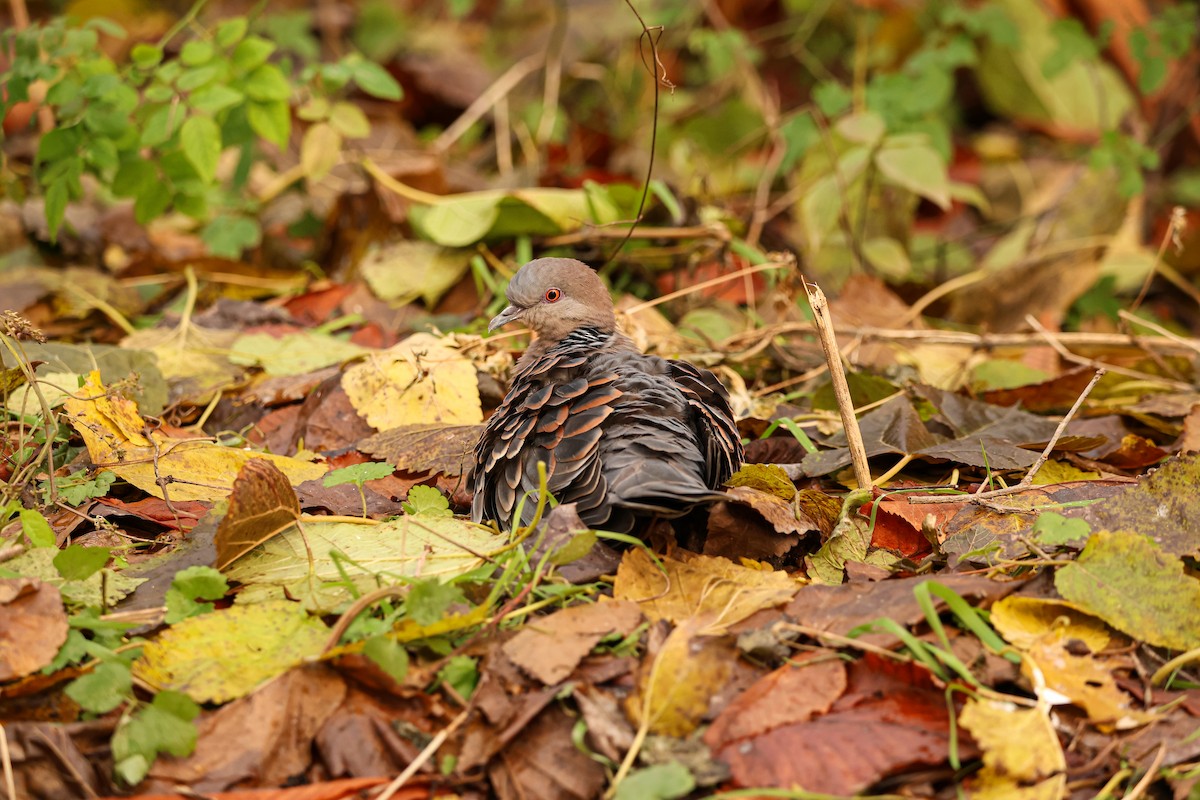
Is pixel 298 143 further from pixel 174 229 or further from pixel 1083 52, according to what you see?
pixel 1083 52

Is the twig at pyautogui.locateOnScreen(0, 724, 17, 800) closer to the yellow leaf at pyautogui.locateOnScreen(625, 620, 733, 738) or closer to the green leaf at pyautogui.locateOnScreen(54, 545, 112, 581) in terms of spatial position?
the green leaf at pyautogui.locateOnScreen(54, 545, 112, 581)

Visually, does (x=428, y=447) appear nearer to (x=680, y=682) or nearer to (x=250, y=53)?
(x=680, y=682)

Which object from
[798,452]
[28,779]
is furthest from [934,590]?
[28,779]

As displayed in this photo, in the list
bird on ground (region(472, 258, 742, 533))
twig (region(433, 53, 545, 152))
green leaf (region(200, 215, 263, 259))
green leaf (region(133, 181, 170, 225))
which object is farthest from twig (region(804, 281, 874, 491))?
twig (region(433, 53, 545, 152))

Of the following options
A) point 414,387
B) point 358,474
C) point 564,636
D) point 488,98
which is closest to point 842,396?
point 564,636

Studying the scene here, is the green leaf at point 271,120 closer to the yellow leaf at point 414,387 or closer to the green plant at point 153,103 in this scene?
the green plant at point 153,103
